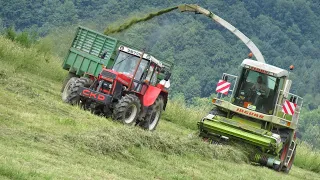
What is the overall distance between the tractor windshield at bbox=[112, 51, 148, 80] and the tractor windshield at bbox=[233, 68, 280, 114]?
289cm

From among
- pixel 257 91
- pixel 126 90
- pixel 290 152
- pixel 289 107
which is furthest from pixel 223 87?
pixel 126 90

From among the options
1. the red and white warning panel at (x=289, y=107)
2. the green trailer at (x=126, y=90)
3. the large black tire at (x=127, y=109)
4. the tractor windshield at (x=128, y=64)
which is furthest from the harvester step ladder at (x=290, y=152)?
the tractor windshield at (x=128, y=64)

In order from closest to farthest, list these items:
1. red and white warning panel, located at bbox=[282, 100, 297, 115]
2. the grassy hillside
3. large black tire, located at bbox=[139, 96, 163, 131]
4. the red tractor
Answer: the grassy hillside → the red tractor → red and white warning panel, located at bbox=[282, 100, 297, 115] → large black tire, located at bbox=[139, 96, 163, 131]

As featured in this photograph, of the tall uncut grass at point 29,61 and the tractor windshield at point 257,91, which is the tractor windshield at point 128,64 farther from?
the tall uncut grass at point 29,61

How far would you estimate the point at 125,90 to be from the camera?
65.6 ft

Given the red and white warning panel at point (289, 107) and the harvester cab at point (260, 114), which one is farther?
the red and white warning panel at point (289, 107)

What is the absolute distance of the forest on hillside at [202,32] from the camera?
36.4m

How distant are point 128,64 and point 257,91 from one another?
11.9 feet

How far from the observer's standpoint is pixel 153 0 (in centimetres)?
5906

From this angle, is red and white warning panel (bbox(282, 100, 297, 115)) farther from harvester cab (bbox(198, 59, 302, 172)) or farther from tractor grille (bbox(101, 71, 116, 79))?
tractor grille (bbox(101, 71, 116, 79))

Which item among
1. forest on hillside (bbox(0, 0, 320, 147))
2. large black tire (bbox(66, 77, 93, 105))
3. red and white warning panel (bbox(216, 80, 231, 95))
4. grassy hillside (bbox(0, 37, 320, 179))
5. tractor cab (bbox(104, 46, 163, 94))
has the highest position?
forest on hillside (bbox(0, 0, 320, 147))

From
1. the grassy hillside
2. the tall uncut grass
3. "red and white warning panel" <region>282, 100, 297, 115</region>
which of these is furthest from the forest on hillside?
the grassy hillside

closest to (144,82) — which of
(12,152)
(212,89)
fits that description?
(12,152)

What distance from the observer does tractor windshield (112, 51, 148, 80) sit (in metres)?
20.3
